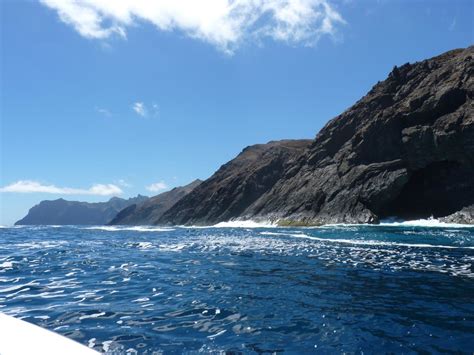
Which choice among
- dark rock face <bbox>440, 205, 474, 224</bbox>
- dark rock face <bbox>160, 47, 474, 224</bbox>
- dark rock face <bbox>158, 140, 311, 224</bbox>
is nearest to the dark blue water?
dark rock face <bbox>440, 205, 474, 224</bbox>

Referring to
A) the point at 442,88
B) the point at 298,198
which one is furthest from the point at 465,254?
the point at 298,198

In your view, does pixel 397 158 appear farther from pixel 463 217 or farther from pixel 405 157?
pixel 463 217

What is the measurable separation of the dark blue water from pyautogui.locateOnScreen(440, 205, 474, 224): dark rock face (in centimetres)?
4895

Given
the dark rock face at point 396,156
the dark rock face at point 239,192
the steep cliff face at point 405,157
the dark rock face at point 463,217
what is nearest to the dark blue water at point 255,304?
the dark rock face at point 463,217

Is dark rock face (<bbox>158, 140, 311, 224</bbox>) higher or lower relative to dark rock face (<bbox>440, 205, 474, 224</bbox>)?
higher

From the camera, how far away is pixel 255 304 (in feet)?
44.2

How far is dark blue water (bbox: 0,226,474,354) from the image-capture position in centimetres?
959

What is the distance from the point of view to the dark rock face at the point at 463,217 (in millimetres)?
65606

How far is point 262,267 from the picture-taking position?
22.3 m

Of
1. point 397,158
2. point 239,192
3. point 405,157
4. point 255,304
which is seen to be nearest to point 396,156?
point 397,158

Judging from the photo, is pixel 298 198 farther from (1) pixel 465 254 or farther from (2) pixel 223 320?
(2) pixel 223 320

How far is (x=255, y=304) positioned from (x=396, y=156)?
79810mm

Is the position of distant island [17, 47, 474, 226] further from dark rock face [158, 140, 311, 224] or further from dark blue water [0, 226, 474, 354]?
dark blue water [0, 226, 474, 354]

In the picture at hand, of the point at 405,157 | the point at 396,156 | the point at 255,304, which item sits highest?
the point at 396,156
